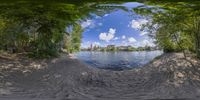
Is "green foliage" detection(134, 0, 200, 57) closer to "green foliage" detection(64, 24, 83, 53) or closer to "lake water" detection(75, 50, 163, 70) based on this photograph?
"lake water" detection(75, 50, 163, 70)

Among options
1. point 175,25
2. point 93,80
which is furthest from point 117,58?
point 175,25

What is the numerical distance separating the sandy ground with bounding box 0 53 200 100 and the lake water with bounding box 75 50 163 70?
381 mm

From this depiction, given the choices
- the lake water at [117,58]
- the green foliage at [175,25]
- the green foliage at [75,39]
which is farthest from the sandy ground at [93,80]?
the green foliage at [75,39]

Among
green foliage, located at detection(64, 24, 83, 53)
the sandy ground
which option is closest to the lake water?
the sandy ground

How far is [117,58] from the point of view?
11.9 meters

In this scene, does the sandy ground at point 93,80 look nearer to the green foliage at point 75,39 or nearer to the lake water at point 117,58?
the lake water at point 117,58

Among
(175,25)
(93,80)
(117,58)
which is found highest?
(175,25)

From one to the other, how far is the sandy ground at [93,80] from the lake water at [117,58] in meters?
0.38

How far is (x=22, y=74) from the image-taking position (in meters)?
10.8

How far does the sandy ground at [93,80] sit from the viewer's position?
8.66 meters

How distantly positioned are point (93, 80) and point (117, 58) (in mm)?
1998

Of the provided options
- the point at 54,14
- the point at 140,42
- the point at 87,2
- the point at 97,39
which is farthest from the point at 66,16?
the point at 140,42

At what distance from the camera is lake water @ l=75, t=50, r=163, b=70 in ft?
37.9

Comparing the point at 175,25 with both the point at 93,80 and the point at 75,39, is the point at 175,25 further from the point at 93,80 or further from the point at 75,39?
the point at 75,39
